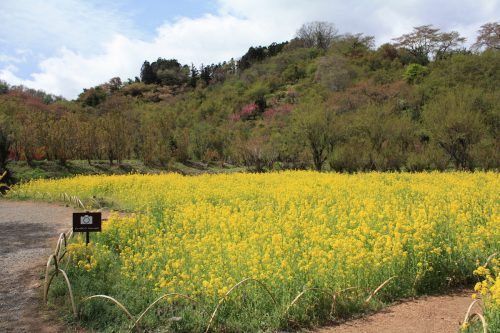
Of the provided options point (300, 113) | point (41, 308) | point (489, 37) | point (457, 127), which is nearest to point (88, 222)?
point (41, 308)

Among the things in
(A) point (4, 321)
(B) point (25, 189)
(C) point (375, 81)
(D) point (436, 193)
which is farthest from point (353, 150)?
(C) point (375, 81)

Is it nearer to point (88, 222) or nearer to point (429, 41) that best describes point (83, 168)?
point (88, 222)

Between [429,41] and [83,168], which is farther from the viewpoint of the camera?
[429,41]

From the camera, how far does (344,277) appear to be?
20.4 feet

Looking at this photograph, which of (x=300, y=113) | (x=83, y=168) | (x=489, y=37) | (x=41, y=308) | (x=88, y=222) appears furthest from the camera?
(x=489, y=37)

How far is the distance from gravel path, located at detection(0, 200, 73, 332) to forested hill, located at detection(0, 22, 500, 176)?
35.9 feet

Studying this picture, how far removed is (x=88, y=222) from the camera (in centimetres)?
716

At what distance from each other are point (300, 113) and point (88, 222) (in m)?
24.0

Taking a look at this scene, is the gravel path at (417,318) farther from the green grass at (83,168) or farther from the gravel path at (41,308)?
→ the green grass at (83,168)

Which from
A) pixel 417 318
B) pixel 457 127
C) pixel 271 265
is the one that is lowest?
pixel 417 318

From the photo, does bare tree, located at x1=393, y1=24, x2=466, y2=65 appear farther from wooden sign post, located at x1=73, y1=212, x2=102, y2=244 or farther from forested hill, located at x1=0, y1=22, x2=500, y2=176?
wooden sign post, located at x1=73, y1=212, x2=102, y2=244

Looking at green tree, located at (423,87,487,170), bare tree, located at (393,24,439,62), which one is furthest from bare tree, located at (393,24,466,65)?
green tree, located at (423,87,487,170)

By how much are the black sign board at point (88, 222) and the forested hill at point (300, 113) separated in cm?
1736

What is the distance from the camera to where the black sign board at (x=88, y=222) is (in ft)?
23.3
